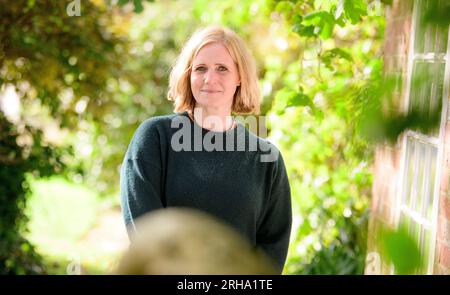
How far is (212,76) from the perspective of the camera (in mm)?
1985

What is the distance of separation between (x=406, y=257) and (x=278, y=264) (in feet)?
5.45

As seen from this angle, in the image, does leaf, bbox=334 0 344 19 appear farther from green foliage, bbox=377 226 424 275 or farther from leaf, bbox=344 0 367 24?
green foliage, bbox=377 226 424 275

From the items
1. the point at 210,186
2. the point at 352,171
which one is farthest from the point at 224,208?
the point at 352,171

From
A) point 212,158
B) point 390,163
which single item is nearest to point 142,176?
point 212,158

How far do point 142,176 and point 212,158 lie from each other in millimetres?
260

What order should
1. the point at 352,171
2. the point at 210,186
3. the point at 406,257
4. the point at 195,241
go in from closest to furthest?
the point at 406,257, the point at 195,241, the point at 210,186, the point at 352,171

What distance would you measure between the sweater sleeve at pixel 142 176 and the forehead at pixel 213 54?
29 centimetres

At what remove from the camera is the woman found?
1.89m

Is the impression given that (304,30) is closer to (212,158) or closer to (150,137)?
(212,158)

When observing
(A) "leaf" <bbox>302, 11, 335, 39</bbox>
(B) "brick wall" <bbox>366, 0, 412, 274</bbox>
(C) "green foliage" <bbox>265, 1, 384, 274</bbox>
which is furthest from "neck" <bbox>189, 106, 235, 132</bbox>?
(C) "green foliage" <bbox>265, 1, 384, 274</bbox>

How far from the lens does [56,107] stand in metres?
4.52

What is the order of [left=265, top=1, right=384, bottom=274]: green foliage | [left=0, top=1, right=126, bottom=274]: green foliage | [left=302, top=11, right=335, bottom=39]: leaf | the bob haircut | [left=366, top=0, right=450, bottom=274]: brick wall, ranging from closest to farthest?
1. the bob haircut
2. [left=302, top=11, right=335, bottom=39]: leaf
3. [left=366, top=0, right=450, bottom=274]: brick wall
4. [left=265, top=1, right=384, bottom=274]: green foliage
5. [left=0, top=1, right=126, bottom=274]: green foliage

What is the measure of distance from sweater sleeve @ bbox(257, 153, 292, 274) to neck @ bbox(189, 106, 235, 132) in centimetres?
24

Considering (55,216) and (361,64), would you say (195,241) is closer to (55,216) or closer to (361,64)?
(361,64)
